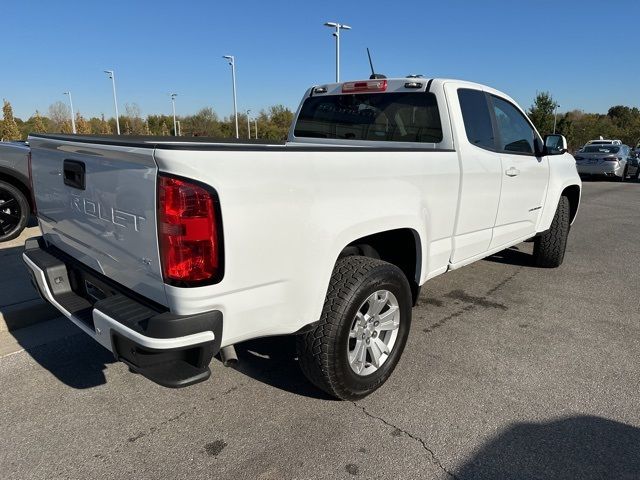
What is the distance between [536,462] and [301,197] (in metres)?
1.74

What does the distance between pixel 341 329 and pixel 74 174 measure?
1.65m

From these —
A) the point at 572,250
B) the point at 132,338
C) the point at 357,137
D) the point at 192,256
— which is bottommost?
the point at 572,250

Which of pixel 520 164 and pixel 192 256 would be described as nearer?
pixel 192 256

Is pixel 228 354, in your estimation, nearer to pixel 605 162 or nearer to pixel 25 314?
pixel 25 314

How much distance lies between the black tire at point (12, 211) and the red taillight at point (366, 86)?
4673 millimetres

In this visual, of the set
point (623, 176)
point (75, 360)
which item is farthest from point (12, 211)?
point (623, 176)

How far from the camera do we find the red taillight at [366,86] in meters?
3.97

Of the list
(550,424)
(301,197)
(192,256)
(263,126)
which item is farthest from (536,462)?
(263,126)

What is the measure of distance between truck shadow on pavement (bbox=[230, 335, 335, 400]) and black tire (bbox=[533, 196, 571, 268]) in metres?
3.41

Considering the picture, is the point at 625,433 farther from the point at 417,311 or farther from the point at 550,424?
the point at 417,311

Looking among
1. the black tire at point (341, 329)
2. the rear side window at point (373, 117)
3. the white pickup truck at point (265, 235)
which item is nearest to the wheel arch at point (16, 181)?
the white pickup truck at point (265, 235)

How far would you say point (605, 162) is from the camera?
18125mm

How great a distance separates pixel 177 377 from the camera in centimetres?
206

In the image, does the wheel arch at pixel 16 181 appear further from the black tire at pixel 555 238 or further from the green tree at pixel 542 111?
the green tree at pixel 542 111
